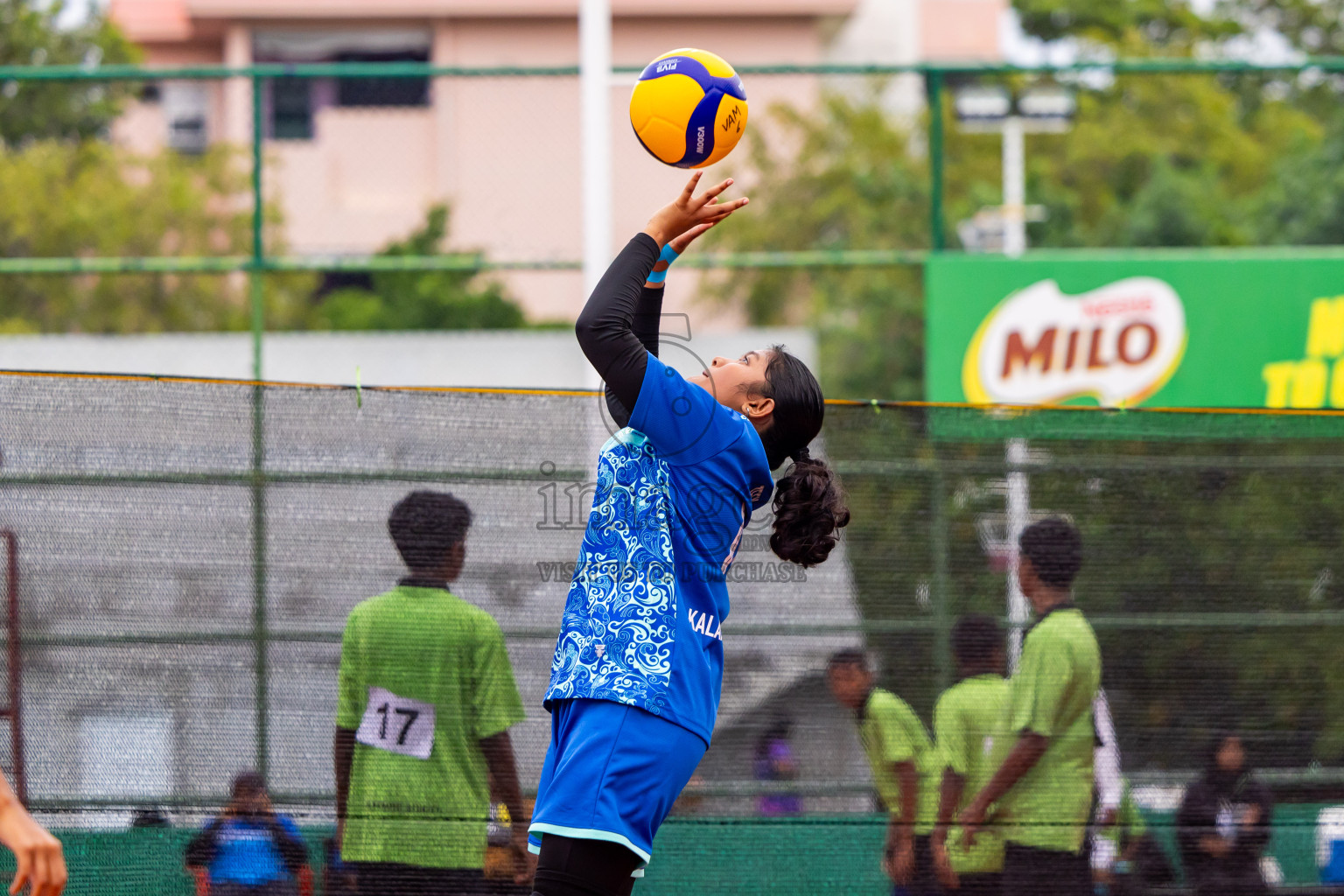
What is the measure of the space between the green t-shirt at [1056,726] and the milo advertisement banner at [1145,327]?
108 inches

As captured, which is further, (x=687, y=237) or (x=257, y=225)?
(x=257, y=225)

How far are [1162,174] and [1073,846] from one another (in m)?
19.7

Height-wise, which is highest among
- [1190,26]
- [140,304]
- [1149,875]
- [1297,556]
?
[1190,26]

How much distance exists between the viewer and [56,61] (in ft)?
67.6

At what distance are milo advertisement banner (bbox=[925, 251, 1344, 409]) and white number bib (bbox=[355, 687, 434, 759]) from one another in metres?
3.77

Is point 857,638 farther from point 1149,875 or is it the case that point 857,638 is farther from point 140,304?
point 140,304

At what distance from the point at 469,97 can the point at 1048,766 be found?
22.0m

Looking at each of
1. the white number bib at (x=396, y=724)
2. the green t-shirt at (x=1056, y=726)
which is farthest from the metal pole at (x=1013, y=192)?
the white number bib at (x=396, y=724)

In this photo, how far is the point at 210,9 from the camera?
3162cm

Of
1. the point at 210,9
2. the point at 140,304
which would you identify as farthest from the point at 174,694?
the point at 210,9

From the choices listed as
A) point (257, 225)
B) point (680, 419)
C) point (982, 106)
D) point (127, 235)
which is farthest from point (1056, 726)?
point (127, 235)

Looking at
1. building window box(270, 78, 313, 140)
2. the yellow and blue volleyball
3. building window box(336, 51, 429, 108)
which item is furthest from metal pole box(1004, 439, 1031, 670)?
building window box(270, 78, 313, 140)

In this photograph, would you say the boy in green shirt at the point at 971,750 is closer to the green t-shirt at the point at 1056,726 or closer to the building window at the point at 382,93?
the green t-shirt at the point at 1056,726

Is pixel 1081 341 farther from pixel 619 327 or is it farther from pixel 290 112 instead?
pixel 290 112
